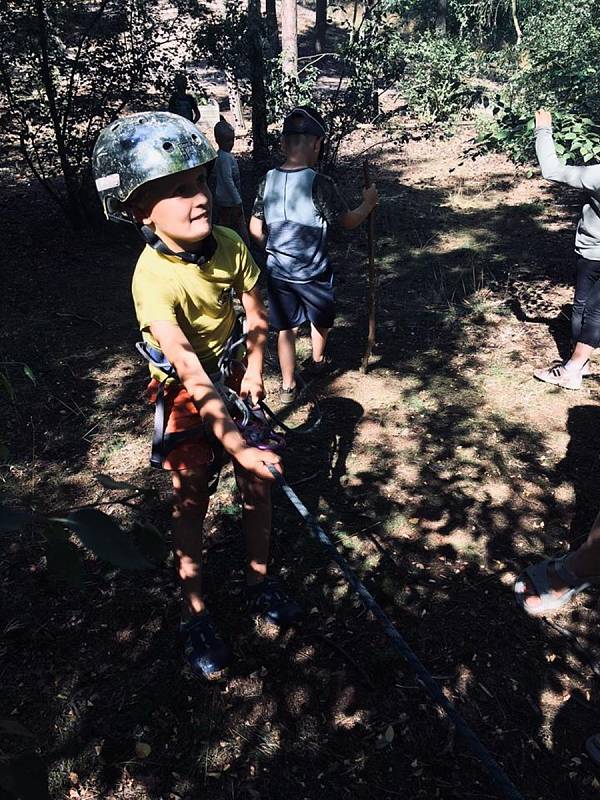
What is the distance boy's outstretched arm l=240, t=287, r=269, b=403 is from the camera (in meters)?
2.61

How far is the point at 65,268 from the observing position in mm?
7969

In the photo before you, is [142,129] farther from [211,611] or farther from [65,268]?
[65,268]

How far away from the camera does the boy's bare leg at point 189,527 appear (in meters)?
2.53

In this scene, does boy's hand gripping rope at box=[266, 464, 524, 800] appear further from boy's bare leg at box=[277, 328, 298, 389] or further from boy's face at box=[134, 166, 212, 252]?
boy's bare leg at box=[277, 328, 298, 389]

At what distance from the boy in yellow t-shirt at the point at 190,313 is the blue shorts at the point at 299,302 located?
1.85m

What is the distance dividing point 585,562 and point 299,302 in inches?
106

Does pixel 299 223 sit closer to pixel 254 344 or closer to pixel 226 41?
pixel 254 344

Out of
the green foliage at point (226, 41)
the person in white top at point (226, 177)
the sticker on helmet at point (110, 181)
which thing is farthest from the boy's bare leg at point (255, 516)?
the green foliage at point (226, 41)

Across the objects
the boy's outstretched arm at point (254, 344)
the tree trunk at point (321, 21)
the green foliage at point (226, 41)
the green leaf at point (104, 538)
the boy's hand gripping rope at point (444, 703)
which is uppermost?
the tree trunk at point (321, 21)

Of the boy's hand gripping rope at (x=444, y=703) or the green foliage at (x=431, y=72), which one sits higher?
the green foliage at (x=431, y=72)

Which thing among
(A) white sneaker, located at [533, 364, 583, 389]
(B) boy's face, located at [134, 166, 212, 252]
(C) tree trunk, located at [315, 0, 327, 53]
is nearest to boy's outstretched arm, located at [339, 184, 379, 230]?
(B) boy's face, located at [134, 166, 212, 252]

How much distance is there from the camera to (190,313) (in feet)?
8.05

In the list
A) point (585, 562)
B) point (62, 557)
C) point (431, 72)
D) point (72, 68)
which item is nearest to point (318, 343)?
point (585, 562)

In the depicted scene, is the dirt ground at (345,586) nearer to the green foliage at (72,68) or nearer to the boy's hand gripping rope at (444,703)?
the boy's hand gripping rope at (444,703)
